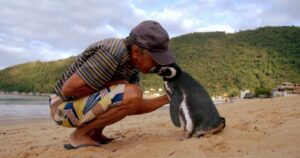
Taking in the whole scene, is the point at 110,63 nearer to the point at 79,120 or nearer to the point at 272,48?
the point at 79,120

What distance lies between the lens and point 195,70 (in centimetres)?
5931

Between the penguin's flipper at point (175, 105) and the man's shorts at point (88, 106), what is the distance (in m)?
0.40

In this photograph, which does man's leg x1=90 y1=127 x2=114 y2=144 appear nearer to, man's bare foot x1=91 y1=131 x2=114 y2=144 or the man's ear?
man's bare foot x1=91 y1=131 x2=114 y2=144

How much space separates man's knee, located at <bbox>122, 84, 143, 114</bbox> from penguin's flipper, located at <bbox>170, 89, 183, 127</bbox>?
261 mm

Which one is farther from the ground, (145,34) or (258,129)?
(145,34)

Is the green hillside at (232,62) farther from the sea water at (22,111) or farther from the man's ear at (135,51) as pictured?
the man's ear at (135,51)

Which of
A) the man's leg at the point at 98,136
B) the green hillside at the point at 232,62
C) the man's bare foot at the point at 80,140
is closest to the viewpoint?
the man's bare foot at the point at 80,140

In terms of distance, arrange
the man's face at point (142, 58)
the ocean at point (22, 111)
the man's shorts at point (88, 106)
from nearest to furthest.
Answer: the man's face at point (142, 58)
the man's shorts at point (88, 106)
the ocean at point (22, 111)

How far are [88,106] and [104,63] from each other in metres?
0.38

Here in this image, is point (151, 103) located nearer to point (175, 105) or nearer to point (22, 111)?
point (175, 105)

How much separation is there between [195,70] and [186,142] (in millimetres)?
57018

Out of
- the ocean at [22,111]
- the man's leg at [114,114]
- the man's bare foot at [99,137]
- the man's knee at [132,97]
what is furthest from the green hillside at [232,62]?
the man's knee at [132,97]

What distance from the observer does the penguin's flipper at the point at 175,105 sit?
117 inches

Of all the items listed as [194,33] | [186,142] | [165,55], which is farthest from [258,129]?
[194,33]
